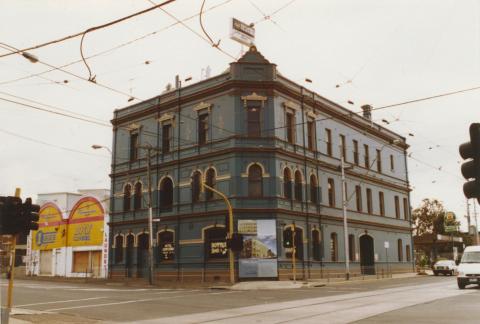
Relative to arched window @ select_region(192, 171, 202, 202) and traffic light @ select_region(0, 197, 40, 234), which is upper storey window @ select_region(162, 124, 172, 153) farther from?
traffic light @ select_region(0, 197, 40, 234)

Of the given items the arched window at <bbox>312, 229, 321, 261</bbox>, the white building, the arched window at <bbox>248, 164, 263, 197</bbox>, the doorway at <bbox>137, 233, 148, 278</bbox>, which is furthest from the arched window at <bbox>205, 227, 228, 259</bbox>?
the white building

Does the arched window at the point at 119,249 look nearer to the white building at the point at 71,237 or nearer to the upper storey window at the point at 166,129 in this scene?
the white building at the point at 71,237

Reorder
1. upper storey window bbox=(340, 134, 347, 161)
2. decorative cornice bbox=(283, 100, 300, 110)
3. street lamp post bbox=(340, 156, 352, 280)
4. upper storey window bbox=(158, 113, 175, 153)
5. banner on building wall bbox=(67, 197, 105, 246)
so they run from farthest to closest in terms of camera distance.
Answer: banner on building wall bbox=(67, 197, 105, 246)
upper storey window bbox=(340, 134, 347, 161)
upper storey window bbox=(158, 113, 175, 153)
street lamp post bbox=(340, 156, 352, 280)
decorative cornice bbox=(283, 100, 300, 110)

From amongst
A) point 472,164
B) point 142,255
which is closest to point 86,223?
point 142,255

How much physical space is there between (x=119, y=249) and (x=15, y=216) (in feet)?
96.1

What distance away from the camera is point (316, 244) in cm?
3556

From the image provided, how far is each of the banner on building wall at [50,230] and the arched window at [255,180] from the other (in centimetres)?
2298

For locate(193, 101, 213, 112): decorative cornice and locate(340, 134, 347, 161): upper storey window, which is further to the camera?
locate(340, 134, 347, 161): upper storey window

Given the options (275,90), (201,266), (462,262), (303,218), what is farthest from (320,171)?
(462,262)

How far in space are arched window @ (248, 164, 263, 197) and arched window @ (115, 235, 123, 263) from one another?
12.7 m

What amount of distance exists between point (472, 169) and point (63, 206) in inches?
1922

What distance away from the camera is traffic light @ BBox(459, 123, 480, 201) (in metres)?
6.17

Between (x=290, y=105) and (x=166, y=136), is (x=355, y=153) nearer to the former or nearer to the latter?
(x=290, y=105)

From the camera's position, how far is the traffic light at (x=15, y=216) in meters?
11.1
